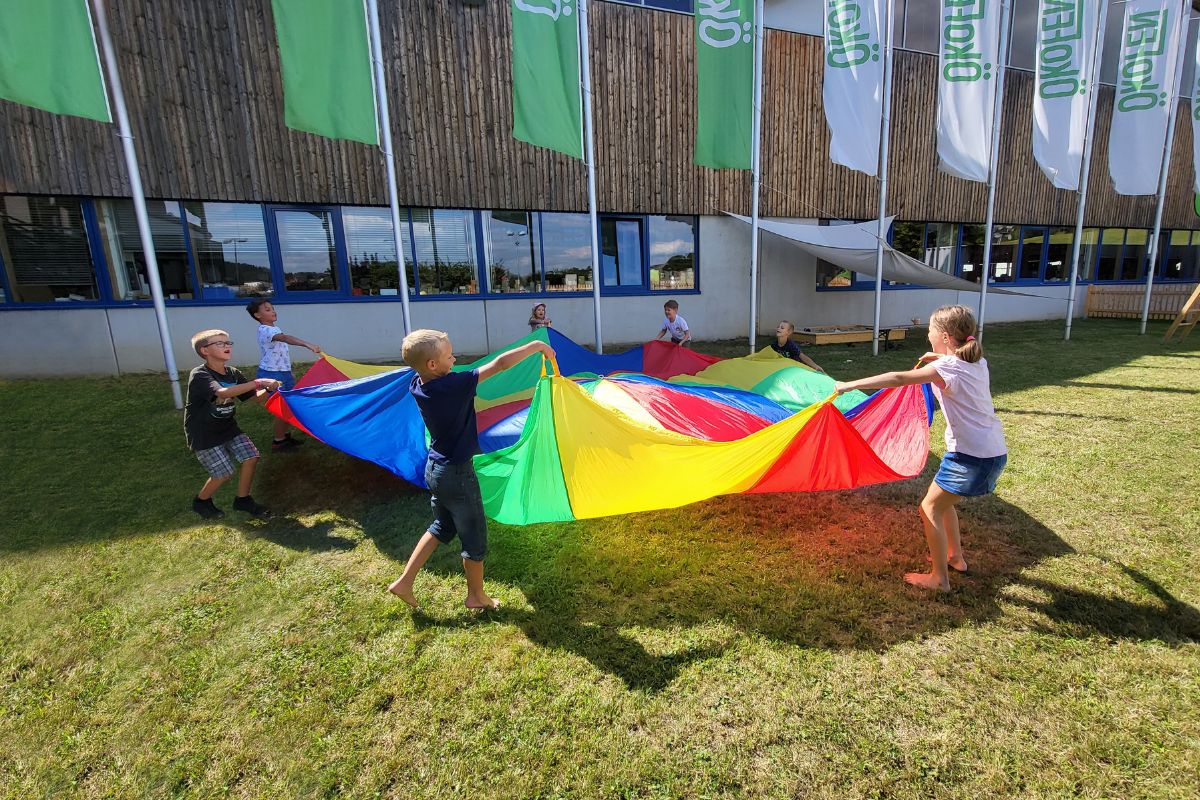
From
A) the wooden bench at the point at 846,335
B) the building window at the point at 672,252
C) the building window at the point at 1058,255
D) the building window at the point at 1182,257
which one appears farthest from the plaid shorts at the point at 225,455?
the building window at the point at 1182,257

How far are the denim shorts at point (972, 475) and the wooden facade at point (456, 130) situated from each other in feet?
26.2

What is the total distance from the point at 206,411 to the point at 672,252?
8343 millimetres

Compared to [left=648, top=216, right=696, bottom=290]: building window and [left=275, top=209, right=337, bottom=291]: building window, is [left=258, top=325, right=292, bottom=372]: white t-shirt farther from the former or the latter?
[left=648, top=216, right=696, bottom=290]: building window

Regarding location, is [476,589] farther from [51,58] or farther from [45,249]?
[45,249]

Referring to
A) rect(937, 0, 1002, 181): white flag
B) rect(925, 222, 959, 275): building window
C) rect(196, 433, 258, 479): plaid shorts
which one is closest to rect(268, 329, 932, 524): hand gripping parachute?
rect(196, 433, 258, 479): plaid shorts

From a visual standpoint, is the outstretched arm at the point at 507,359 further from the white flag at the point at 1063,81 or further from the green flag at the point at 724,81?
the white flag at the point at 1063,81

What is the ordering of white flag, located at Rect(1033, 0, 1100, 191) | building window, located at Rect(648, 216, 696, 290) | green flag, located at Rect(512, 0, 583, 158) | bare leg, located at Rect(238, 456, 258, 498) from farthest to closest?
building window, located at Rect(648, 216, 696, 290) < white flag, located at Rect(1033, 0, 1100, 191) < green flag, located at Rect(512, 0, 583, 158) < bare leg, located at Rect(238, 456, 258, 498)

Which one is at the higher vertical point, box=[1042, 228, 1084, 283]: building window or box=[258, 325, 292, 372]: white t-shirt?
box=[1042, 228, 1084, 283]: building window

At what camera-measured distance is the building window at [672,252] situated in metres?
10.0

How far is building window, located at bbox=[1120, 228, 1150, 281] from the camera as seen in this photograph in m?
14.3

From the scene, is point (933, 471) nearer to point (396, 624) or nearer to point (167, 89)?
point (396, 624)

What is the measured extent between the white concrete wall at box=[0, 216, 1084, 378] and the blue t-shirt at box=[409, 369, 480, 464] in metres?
6.82

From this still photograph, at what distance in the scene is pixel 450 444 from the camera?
231 cm

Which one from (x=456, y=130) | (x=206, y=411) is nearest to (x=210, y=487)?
(x=206, y=411)
